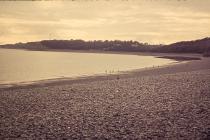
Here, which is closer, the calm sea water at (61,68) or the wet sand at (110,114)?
the wet sand at (110,114)

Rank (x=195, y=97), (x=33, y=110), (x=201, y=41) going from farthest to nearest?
(x=201, y=41) < (x=195, y=97) < (x=33, y=110)

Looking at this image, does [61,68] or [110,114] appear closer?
[110,114]

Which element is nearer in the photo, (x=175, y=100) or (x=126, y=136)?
(x=126, y=136)

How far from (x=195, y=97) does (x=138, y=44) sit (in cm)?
16430

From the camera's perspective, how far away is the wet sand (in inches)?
561

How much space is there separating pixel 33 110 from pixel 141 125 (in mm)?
6949

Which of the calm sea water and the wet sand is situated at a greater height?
the wet sand

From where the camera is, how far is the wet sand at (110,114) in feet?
46.8

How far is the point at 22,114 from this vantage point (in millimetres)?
18984

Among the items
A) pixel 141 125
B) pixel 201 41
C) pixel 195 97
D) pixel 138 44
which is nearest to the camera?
pixel 141 125

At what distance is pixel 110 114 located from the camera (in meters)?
17.8

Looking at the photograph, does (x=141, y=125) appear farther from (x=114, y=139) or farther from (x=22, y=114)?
(x=22, y=114)

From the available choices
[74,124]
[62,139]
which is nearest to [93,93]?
[74,124]

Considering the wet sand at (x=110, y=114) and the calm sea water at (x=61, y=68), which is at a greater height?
the wet sand at (x=110, y=114)
